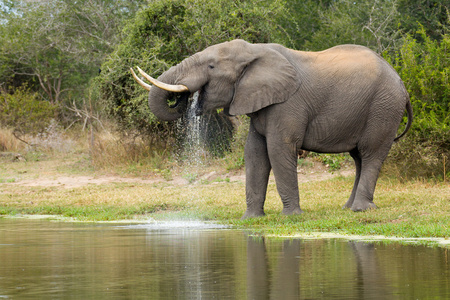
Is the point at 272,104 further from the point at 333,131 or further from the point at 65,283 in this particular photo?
the point at 65,283

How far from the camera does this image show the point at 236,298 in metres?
5.59

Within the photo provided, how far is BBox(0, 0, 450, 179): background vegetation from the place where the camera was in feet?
52.0

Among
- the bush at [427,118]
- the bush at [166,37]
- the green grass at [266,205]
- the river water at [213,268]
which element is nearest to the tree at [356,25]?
the bush at [166,37]

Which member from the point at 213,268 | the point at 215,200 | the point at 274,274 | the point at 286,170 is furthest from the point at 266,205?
the point at 274,274

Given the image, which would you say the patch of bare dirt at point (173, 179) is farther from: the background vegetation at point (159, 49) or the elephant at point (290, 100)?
the elephant at point (290, 100)

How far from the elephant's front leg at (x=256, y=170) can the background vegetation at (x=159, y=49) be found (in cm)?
466

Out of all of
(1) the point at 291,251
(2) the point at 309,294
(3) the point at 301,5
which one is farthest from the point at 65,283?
(3) the point at 301,5

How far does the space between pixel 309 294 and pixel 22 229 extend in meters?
7.09

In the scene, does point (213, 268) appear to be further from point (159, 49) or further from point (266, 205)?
point (159, 49)

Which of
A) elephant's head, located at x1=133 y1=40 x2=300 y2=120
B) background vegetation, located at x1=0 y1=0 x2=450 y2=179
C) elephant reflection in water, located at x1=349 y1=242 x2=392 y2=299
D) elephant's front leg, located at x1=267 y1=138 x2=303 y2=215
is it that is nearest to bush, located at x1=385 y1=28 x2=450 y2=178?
background vegetation, located at x1=0 y1=0 x2=450 y2=179

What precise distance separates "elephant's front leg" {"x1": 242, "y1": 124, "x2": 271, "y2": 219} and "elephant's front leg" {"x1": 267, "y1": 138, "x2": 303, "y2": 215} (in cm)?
36

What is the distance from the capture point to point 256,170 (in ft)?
39.9

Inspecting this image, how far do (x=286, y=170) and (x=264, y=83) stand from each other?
1.42 metres

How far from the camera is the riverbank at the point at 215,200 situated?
1044 cm
